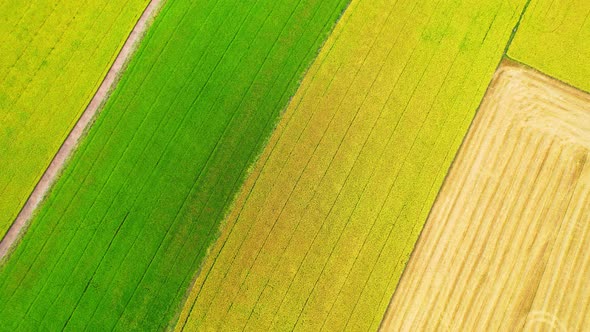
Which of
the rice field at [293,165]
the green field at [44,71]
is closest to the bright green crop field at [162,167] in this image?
the rice field at [293,165]

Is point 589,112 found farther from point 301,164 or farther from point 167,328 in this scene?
point 167,328

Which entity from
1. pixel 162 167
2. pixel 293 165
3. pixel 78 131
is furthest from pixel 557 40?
pixel 78 131

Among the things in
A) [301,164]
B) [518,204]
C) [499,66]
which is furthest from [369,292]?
[499,66]

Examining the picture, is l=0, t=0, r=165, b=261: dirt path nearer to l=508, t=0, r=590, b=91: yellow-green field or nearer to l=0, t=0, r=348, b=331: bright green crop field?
l=0, t=0, r=348, b=331: bright green crop field

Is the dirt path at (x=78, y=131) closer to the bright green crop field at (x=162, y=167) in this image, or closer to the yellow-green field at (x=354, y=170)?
the bright green crop field at (x=162, y=167)

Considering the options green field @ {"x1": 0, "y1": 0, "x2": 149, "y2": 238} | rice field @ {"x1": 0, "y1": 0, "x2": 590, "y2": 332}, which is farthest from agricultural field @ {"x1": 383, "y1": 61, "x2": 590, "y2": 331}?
green field @ {"x1": 0, "y1": 0, "x2": 149, "y2": 238}
